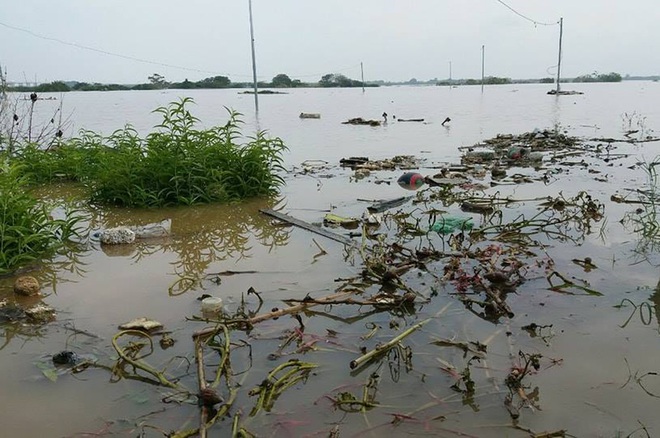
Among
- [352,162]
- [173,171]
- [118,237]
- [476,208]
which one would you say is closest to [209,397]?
[118,237]

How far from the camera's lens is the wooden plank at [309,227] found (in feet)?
16.4

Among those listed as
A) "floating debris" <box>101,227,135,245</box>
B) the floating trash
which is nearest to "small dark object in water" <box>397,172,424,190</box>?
the floating trash

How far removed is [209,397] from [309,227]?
3237 millimetres

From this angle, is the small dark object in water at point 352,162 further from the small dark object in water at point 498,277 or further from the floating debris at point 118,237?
the small dark object in water at point 498,277

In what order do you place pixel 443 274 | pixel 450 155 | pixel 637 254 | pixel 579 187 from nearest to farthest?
1. pixel 443 274
2. pixel 637 254
3. pixel 579 187
4. pixel 450 155

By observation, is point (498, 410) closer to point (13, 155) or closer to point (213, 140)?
point (213, 140)

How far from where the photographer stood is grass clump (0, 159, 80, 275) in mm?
4414

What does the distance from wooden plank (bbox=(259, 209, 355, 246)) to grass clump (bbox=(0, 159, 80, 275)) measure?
207 cm

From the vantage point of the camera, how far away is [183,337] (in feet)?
10.4

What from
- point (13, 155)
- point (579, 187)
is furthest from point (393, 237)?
point (13, 155)

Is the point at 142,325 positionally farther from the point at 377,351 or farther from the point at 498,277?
the point at 498,277

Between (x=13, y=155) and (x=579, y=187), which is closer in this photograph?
(x=579, y=187)

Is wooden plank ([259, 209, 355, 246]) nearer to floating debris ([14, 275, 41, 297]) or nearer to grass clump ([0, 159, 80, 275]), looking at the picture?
grass clump ([0, 159, 80, 275])

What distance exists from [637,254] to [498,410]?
2769 millimetres
